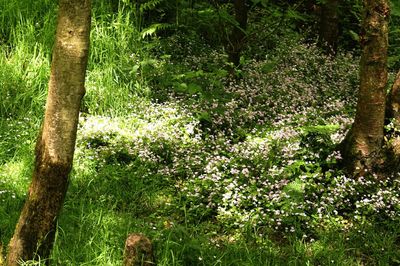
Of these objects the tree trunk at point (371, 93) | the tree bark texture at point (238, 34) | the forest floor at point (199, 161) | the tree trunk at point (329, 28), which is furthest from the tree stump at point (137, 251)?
the tree trunk at point (329, 28)

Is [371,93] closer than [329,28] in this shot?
Yes

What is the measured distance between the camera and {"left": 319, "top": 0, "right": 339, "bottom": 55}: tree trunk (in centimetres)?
984

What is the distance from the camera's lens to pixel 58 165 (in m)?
3.25

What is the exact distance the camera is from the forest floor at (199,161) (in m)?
4.49

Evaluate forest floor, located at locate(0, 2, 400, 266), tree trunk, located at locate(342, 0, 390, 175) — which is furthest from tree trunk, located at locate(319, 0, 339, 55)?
tree trunk, located at locate(342, 0, 390, 175)

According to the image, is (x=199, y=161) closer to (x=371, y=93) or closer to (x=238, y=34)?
(x=371, y=93)

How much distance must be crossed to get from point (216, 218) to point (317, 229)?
980 mm

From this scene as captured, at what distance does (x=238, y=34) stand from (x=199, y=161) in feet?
11.1

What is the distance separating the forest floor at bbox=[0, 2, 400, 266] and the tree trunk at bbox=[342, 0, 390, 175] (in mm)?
217

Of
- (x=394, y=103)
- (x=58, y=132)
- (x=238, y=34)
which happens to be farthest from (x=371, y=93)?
(x=238, y=34)

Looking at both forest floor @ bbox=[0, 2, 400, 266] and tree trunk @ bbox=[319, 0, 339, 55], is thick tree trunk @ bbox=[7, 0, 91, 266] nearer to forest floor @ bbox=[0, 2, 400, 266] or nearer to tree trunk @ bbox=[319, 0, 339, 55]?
forest floor @ bbox=[0, 2, 400, 266]

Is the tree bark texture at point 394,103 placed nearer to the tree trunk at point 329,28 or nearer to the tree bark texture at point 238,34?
the tree bark texture at point 238,34

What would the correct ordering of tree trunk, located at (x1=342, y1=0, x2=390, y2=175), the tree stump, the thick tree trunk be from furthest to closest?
tree trunk, located at (x1=342, y1=0, x2=390, y2=175) → the tree stump → the thick tree trunk

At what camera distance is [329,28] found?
9.94 metres
